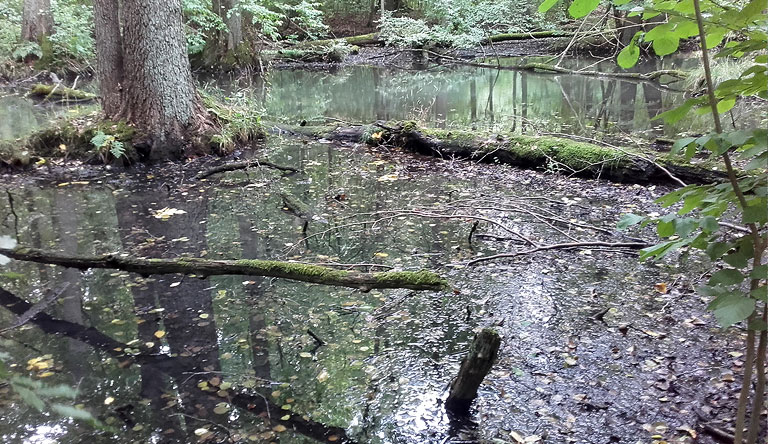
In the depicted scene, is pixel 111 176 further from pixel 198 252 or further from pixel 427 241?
pixel 427 241

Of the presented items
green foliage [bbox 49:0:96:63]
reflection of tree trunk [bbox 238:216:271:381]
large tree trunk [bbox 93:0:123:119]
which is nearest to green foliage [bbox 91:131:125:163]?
Result: large tree trunk [bbox 93:0:123:119]

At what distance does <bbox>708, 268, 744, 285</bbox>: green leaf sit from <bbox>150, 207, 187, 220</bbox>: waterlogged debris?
5707 mm

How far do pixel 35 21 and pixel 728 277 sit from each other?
65.8 feet

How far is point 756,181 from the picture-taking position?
154 cm

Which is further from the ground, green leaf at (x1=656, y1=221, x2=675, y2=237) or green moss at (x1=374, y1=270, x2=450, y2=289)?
green leaf at (x1=656, y1=221, x2=675, y2=237)

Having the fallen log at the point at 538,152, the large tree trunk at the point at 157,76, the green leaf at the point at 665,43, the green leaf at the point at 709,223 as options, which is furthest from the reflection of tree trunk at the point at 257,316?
the fallen log at the point at 538,152

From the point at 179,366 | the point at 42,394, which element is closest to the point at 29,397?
the point at 42,394

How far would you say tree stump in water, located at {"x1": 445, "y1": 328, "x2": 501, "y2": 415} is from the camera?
111 inches

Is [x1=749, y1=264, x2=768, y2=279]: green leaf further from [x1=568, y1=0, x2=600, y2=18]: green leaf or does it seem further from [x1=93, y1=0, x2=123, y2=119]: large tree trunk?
[x1=93, y1=0, x2=123, y2=119]: large tree trunk

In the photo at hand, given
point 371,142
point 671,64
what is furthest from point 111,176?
point 671,64

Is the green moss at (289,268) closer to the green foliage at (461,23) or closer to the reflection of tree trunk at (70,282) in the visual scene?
the reflection of tree trunk at (70,282)

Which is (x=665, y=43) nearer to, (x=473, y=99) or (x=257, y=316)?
(x=257, y=316)

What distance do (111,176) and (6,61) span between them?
38.8 ft

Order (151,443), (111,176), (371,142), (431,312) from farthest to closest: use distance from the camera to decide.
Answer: (371,142) → (111,176) → (431,312) → (151,443)
